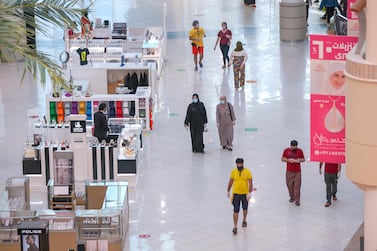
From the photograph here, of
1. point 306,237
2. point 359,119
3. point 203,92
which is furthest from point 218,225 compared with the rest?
point 203,92

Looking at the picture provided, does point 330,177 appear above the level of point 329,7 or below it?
below

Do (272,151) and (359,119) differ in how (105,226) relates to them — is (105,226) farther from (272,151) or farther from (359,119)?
(272,151)

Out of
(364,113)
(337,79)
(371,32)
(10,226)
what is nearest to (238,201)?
(337,79)

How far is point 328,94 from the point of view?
48.3 ft

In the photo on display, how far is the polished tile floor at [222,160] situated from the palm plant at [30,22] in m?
7.02

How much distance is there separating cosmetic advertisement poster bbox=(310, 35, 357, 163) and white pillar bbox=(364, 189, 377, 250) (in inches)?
34.4

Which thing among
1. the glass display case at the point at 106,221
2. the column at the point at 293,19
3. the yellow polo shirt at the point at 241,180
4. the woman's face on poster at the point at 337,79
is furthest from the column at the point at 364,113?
the column at the point at 293,19

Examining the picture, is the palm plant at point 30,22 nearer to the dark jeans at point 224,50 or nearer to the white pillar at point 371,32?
the white pillar at point 371,32

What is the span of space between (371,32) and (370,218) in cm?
250

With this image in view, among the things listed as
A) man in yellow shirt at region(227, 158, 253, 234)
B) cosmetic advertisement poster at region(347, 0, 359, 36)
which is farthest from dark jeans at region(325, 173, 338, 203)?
cosmetic advertisement poster at region(347, 0, 359, 36)

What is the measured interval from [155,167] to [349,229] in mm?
4617

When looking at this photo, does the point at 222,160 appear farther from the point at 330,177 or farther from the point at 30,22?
the point at 30,22

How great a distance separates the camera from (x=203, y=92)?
85.4 feet

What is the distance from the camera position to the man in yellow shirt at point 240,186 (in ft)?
55.1
